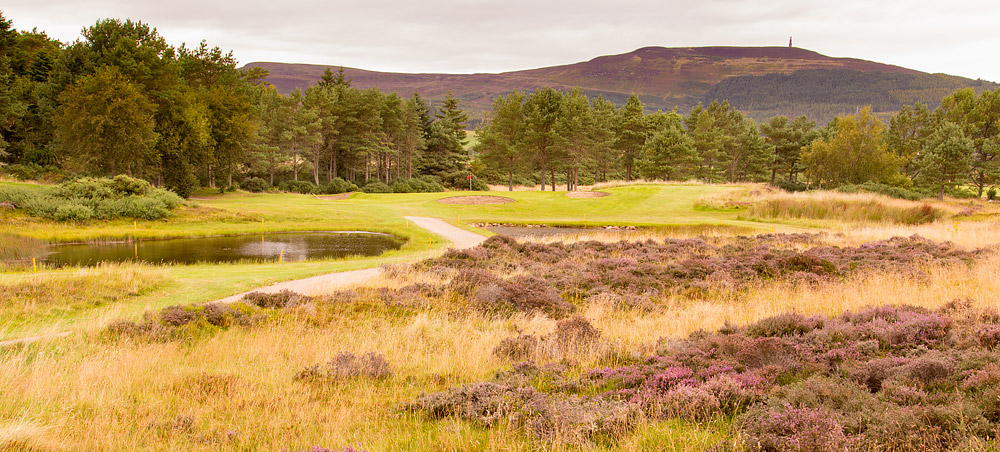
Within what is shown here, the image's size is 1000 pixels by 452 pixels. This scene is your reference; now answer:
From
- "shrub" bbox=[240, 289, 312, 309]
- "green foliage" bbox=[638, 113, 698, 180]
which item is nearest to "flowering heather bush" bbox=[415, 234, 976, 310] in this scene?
"shrub" bbox=[240, 289, 312, 309]

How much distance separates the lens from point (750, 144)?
75.8 metres

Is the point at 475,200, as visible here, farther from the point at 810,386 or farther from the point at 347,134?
the point at 810,386

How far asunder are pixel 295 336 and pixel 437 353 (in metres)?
2.68

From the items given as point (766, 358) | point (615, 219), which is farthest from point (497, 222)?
point (766, 358)

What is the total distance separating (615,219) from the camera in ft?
117

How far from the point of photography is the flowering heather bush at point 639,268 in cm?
1216

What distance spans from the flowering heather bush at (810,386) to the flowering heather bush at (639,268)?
178 inches

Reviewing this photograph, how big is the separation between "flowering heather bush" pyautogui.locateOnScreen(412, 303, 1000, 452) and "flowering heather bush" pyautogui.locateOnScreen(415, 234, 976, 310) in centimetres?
453

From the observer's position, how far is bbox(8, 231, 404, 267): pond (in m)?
20.0

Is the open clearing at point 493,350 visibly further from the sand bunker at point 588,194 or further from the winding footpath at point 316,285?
the sand bunker at point 588,194

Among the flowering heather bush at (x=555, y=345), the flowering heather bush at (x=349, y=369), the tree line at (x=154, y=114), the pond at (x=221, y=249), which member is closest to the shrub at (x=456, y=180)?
the tree line at (x=154, y=114)

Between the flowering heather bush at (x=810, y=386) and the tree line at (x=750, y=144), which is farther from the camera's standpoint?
the tree line at (x=750, y=144)

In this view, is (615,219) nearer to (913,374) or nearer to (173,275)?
(173,275)

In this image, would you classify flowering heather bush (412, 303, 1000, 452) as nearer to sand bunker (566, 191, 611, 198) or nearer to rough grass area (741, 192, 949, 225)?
rough grass area (741, 192, 949, 225)
